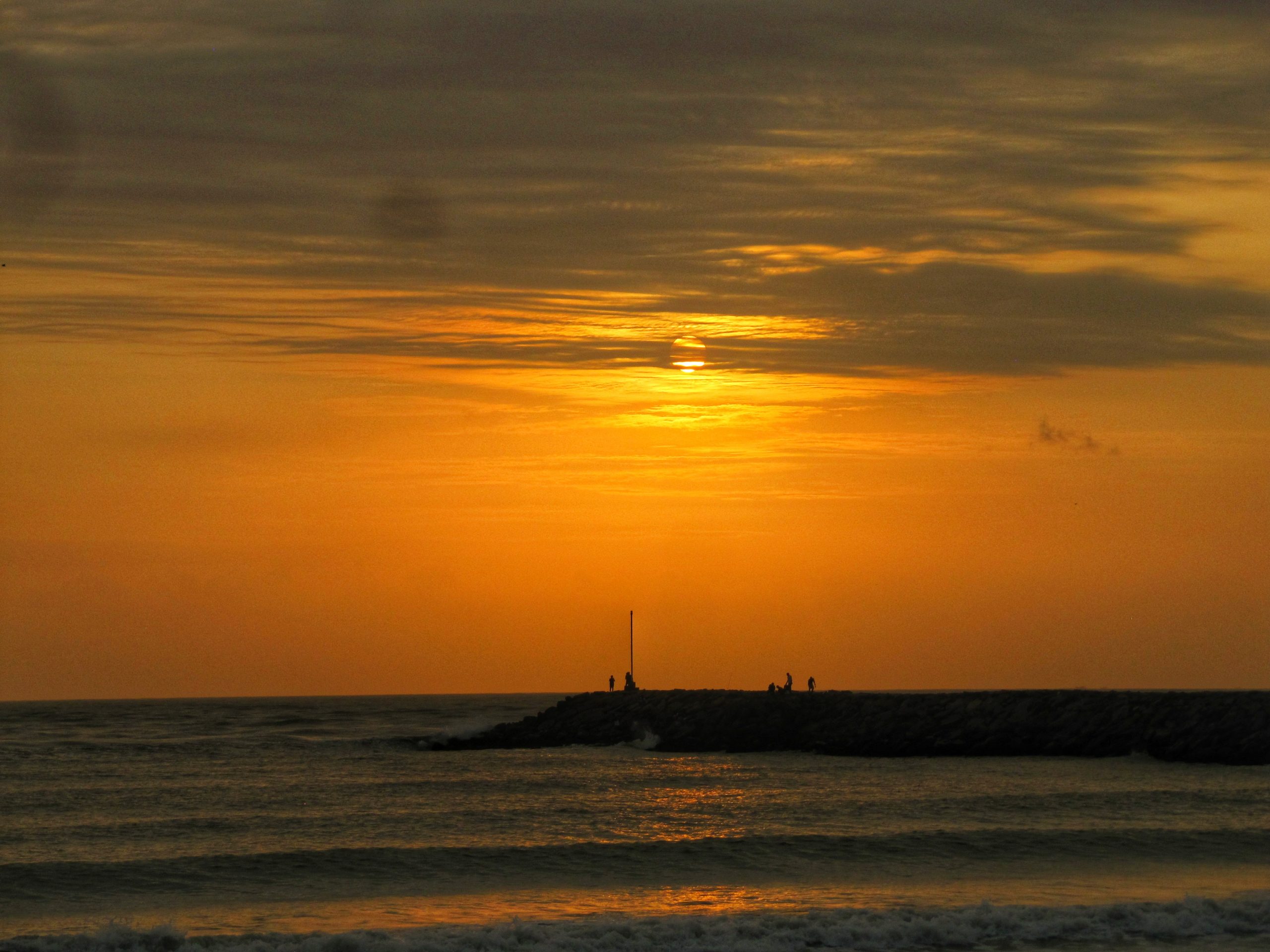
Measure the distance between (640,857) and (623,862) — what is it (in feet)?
1.96

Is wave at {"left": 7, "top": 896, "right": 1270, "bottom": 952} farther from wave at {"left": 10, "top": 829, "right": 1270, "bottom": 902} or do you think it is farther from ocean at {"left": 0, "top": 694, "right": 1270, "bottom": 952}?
wave at {"left": 10, "top": 829, "right": 1270, "bottom": 902}

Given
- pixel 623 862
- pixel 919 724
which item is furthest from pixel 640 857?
pixel 919 724

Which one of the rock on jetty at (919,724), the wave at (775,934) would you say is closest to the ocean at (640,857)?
the wave at (775,934)

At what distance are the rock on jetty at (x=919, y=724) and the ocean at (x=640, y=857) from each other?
2.21m

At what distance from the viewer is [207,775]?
4656cm

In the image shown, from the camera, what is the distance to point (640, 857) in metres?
28.5

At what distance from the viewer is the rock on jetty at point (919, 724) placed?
161ft

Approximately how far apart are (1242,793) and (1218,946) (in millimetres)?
A: 18857

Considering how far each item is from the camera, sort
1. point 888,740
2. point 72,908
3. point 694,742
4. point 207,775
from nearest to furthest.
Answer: point 72,908
point 207,775
point 888,740
point 694,742

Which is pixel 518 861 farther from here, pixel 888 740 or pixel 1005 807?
pixel 888 740

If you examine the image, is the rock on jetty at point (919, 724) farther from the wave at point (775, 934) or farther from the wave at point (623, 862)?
the wave at point (775, 934)

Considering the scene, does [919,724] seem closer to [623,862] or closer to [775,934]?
[623,862]

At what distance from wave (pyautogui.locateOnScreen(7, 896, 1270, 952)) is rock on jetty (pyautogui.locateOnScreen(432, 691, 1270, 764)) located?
28.5 metres

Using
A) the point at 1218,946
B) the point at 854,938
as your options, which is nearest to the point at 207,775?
the point at 854,938
